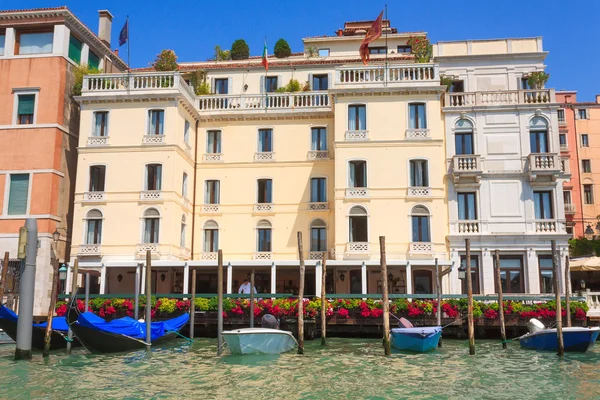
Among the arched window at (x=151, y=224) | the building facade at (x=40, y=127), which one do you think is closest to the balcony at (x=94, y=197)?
the building facade at (x=40, y=127)

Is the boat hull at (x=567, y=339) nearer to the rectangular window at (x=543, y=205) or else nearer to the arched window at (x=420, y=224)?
the arched window at (x=420, y=224)

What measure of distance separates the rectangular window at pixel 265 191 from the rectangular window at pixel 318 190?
6.73 feet

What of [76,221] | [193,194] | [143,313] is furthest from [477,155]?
[76,221]

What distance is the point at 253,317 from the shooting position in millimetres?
23781

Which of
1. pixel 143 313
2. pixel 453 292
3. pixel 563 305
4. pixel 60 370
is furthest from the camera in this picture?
pixel 453 292

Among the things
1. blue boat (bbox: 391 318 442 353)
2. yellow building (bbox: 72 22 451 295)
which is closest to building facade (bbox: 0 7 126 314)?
yellow building (bbox: 72 22 451 295)

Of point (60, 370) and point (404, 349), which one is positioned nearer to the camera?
point (60, 370)

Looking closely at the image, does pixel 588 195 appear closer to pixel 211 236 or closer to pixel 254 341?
pixel 211 236

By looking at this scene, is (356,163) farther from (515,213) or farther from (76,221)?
(76,221)

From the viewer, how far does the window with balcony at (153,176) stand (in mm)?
28656

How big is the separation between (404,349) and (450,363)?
3.00 meters

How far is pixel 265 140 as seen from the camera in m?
31.1

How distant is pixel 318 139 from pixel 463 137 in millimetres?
7077

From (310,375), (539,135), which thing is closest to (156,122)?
(310,375)
